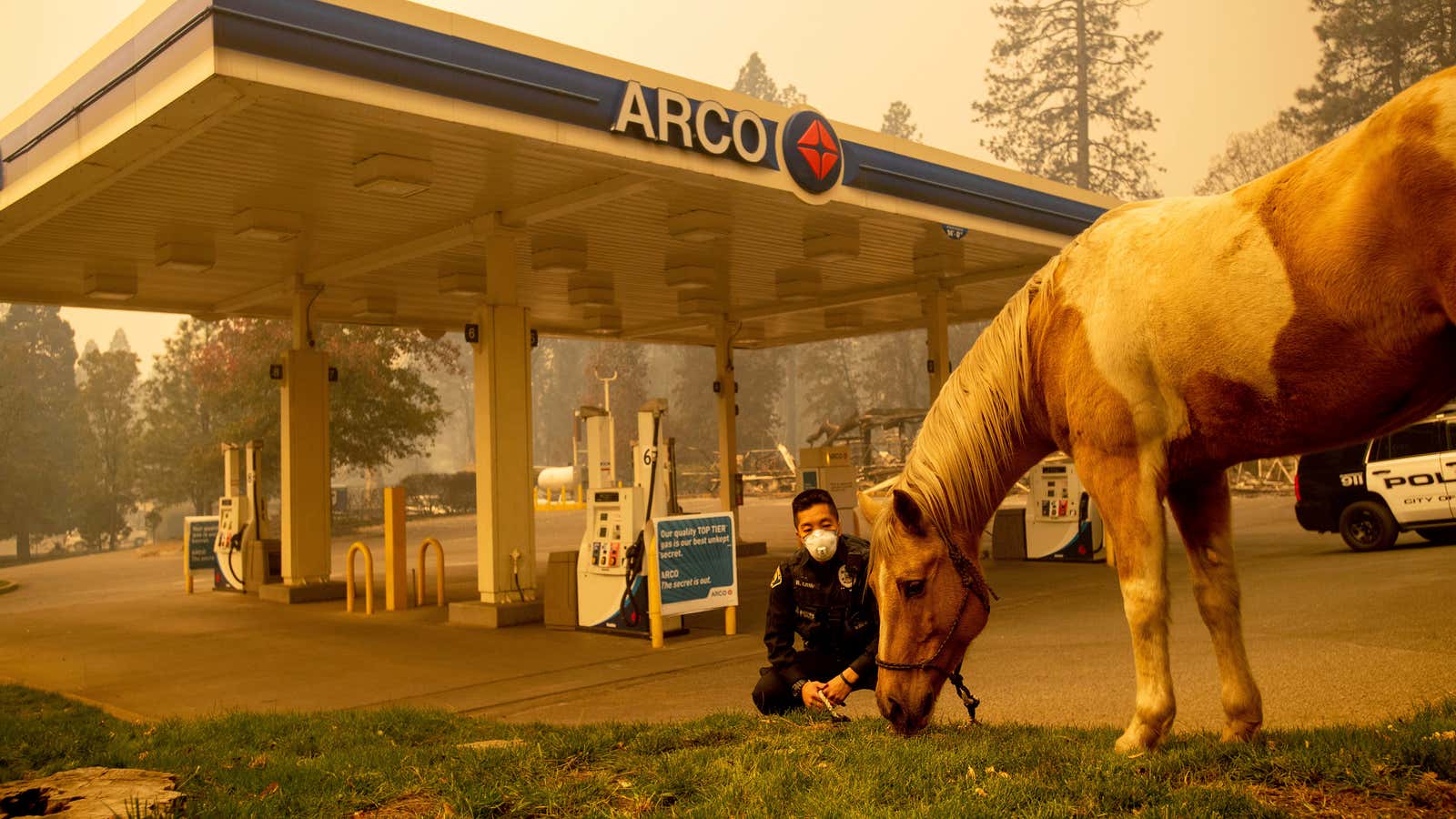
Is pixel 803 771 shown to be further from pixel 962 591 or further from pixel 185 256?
pixel 185 256

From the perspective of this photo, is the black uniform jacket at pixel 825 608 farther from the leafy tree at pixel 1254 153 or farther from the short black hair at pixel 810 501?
the leafy tree at pixel 1254 153

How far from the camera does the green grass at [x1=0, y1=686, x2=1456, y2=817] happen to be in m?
3.43

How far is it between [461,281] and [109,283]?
4.93 metres

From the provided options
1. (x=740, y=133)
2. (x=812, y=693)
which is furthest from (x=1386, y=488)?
(x=812, y=693)

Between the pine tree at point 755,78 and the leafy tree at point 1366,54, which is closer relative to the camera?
the leafy tree at point 1366,54

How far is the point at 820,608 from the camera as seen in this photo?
502 centimetres

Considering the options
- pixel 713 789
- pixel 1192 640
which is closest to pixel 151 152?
pixel 713 789

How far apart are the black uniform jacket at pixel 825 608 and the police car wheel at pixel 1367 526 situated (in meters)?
11.8

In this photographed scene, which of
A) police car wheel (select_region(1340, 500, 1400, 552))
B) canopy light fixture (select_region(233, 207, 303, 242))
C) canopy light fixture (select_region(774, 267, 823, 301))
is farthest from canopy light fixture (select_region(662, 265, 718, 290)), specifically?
police car wheel (select_region(1340, 500, 1400, 552))

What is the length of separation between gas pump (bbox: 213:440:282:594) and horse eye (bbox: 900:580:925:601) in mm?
14935

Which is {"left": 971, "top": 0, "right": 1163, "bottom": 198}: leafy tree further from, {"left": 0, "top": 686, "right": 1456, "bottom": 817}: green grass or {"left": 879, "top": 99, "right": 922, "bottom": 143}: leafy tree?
{"left": 0, "top": 686, "right": 1456, "bottom": 817}: green grass

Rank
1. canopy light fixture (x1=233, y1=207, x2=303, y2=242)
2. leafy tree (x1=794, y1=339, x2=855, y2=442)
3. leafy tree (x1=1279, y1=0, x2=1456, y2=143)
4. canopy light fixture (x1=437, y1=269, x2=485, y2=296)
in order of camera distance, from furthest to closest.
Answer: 1. leafy tree (x1=794, y1=339, x2=855, y2=442)
2. leafy tree (x1=1279, y1=0, x2=1456, y2=143)
3. canopy light fixture (x1=437, y1=269, x2=485, y2=296)
4. canopy light fixture (x1=233, y1=207, x2=303, y2=242)

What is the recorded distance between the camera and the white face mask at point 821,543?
186 inches

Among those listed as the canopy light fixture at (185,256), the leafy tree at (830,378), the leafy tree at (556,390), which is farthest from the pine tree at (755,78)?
the canopy light fixture at (185,256)
